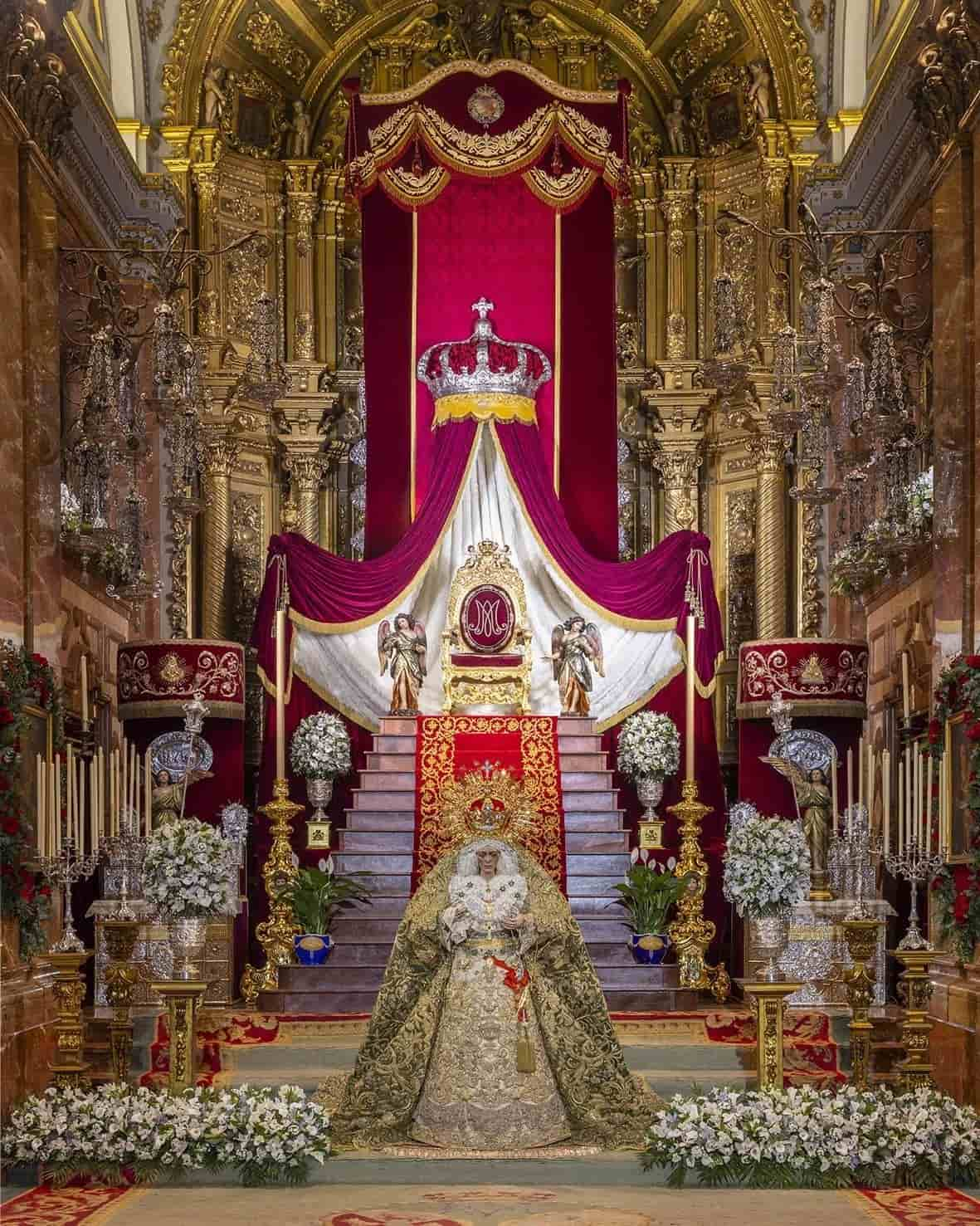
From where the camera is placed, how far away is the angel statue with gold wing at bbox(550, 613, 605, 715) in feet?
59.8

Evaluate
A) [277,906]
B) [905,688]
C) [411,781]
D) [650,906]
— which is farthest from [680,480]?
[277,906]

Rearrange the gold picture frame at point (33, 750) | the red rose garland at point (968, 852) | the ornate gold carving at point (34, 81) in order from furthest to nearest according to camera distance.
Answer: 1. the ornate gold carving at point (34, 81)
2. the gold picture frame at point (33, 750)
3. the red rose garland at point (968, 852)

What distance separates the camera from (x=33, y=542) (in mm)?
13344

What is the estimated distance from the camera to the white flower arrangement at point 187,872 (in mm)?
12672

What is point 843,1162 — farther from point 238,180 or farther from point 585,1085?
point 238,180

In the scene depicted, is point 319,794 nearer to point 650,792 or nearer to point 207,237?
point 650,792

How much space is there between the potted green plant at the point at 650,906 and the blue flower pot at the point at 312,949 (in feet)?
→ 7.37

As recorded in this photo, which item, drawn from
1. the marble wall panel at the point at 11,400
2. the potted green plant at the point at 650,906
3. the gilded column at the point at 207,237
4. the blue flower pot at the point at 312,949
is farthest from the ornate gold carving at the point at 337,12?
the blue flower pot at the point at 312,949

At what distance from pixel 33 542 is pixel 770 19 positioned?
9699 millimetres

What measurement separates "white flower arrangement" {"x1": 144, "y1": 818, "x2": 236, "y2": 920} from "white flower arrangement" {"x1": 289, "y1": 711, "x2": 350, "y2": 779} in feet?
13.6

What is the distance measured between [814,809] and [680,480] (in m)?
5.60

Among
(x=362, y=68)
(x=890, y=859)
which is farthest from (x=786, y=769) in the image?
(x=362, y=68)

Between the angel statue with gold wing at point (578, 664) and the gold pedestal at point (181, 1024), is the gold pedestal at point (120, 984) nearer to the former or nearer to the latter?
the gold pedestal at point (181, 1024)

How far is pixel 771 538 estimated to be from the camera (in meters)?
19.2
